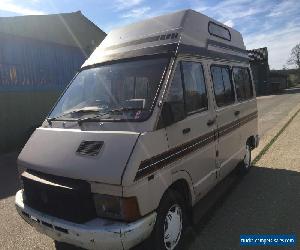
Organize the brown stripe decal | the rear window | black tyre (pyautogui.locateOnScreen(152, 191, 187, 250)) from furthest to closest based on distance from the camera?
1. the rear window
2. black tyre (pyautogui.locateOnScreen(152, 191, 187, 250))
3. the brown stripe decal

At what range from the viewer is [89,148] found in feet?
12.1

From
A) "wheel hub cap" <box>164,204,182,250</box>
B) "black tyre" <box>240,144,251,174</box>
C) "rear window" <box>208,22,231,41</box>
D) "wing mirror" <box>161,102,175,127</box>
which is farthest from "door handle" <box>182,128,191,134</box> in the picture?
"black tyre" <box>240,144,251,174</box>

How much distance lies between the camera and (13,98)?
12.8 meters

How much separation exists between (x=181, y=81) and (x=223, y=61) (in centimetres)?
173

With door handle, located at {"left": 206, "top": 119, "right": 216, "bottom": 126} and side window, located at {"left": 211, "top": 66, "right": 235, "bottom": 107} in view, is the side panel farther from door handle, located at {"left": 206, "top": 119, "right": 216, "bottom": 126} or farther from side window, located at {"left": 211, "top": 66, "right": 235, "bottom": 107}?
door handle, located at {"left": 206, "top": 119, "right": 216, "bottom": 126}

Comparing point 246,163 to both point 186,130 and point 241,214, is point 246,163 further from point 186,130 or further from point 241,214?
point 186,130

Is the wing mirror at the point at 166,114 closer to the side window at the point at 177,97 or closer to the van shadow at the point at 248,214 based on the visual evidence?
the side window at the point at 177,97

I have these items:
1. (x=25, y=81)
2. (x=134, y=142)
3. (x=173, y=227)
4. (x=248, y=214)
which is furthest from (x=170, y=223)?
(x=25, y=81)

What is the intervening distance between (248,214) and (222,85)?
2054mm

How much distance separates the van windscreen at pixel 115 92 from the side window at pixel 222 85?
4.51 feet

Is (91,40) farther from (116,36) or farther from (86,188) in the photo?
(86,188)

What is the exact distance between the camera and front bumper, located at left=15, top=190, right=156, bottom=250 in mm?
3246

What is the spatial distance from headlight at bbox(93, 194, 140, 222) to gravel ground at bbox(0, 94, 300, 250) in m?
1.41

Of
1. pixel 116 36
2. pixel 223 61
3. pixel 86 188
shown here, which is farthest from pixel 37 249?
pixel 223 61
